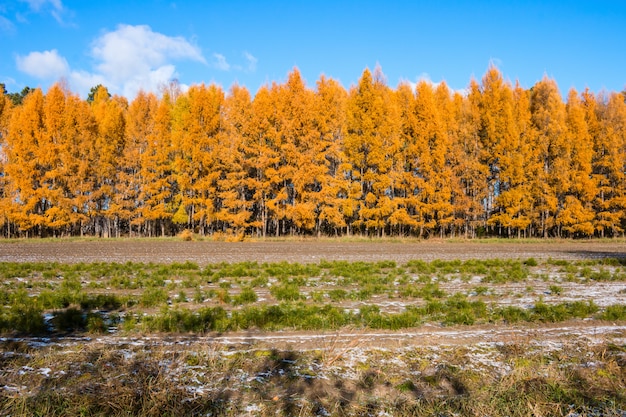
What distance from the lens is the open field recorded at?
430cm

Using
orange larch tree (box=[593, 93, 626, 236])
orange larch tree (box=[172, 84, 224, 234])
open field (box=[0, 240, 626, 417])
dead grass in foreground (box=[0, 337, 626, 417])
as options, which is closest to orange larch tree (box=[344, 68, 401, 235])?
orange larch tree (box=[172, 84, 224, 234])

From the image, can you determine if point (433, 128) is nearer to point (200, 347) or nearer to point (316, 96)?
point (316, 96)

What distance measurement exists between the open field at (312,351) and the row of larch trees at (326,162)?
23.8 m

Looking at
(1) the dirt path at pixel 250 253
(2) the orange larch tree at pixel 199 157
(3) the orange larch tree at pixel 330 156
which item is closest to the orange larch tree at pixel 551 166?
(1) the dirt path at pixel 250 253

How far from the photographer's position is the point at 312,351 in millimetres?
5906

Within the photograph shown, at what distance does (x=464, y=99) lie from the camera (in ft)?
140

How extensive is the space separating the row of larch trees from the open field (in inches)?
938

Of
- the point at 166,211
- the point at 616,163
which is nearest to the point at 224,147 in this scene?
the point at 166,211

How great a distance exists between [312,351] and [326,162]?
93.7ft

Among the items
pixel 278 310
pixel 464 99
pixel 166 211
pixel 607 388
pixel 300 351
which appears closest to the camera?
pixel 607 388

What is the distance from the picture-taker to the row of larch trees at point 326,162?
3388 centimetres

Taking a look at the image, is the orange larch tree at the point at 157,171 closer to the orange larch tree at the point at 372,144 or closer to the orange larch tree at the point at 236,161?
the orange larch tree at the point at 236,161

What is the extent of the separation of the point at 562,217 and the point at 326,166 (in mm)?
21692

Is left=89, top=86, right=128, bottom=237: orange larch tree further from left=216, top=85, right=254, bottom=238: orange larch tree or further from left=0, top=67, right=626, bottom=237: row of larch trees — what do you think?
left=216, top=85, right=254, bottom=238: orange larch tree
